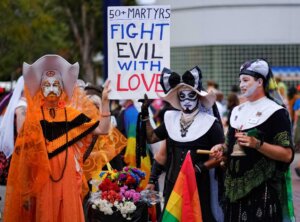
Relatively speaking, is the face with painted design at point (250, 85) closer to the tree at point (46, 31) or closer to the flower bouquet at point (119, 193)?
the flower bouquet at point (119, 193)

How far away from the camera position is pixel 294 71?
22.7 metres

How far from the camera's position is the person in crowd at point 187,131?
7.50 meters

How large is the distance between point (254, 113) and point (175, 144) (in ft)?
3.47

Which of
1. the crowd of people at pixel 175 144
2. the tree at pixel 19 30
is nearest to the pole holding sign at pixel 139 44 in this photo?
the crowd of people at pixel 175 144

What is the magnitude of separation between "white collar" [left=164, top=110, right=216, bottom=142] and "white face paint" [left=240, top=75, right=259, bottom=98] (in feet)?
2.73

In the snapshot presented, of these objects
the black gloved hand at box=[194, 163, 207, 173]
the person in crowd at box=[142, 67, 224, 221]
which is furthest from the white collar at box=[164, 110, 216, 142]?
the black gloved hand at box=[194, 163, 207, 173]

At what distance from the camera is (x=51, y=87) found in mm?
7520

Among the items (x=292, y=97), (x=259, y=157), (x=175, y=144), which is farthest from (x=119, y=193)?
(x=292, y=97)

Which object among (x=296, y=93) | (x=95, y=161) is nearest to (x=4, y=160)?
(x=95, y=161)

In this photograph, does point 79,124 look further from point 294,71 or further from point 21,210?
point 294,71

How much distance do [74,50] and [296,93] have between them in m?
22.4

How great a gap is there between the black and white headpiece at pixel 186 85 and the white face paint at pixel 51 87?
3.21 ft

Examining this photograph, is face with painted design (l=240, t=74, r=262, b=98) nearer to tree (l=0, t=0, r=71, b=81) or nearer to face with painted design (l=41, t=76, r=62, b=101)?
face with painted design (l=41, t=76, r=62, b=101)

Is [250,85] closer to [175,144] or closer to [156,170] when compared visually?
[175,144]
